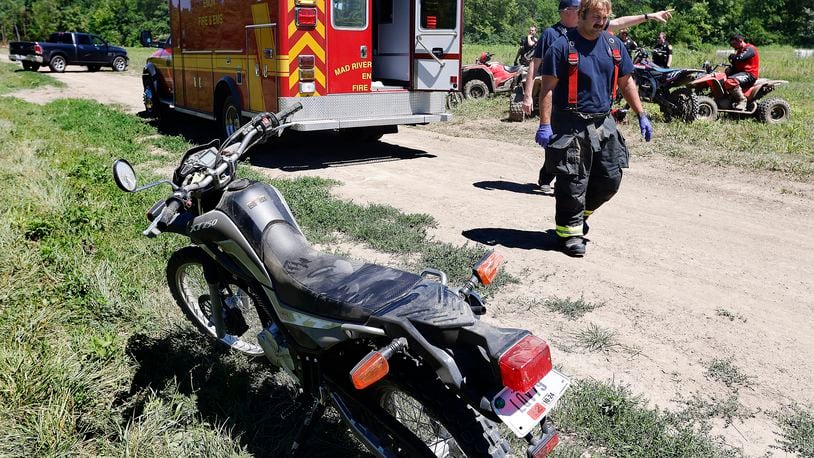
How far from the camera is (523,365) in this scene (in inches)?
78.4

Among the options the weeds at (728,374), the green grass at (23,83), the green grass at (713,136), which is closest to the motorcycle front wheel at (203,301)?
the weeds at (728,374)

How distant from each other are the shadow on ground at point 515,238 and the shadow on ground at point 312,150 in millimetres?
3645

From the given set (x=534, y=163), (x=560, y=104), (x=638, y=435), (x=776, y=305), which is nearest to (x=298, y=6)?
(x=534, y=163)

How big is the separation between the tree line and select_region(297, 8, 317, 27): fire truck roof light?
116 ft

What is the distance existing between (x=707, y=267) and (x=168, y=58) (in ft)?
34.9

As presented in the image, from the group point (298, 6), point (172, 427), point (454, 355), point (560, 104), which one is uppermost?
point (298, 6)

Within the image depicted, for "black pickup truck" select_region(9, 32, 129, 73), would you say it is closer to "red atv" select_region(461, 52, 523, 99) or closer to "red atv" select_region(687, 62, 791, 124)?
"red atv" select_region(461, 52, 523, 99)

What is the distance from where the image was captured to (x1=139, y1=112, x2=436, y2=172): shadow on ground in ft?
31.0

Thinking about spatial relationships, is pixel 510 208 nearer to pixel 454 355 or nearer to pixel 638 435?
pixel 638 435

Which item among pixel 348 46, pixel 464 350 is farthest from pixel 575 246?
pixel 348 46

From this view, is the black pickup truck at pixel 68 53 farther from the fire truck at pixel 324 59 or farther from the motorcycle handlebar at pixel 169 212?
the motorcycle handlebar at pixel 169 212

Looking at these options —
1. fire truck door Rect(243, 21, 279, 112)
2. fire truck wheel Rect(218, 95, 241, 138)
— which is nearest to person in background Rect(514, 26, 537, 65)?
fire truck wheel Rect(218, 95, 241, 138)

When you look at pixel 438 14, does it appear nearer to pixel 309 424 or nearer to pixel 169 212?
pixel 169 212

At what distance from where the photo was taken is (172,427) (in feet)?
10.2
